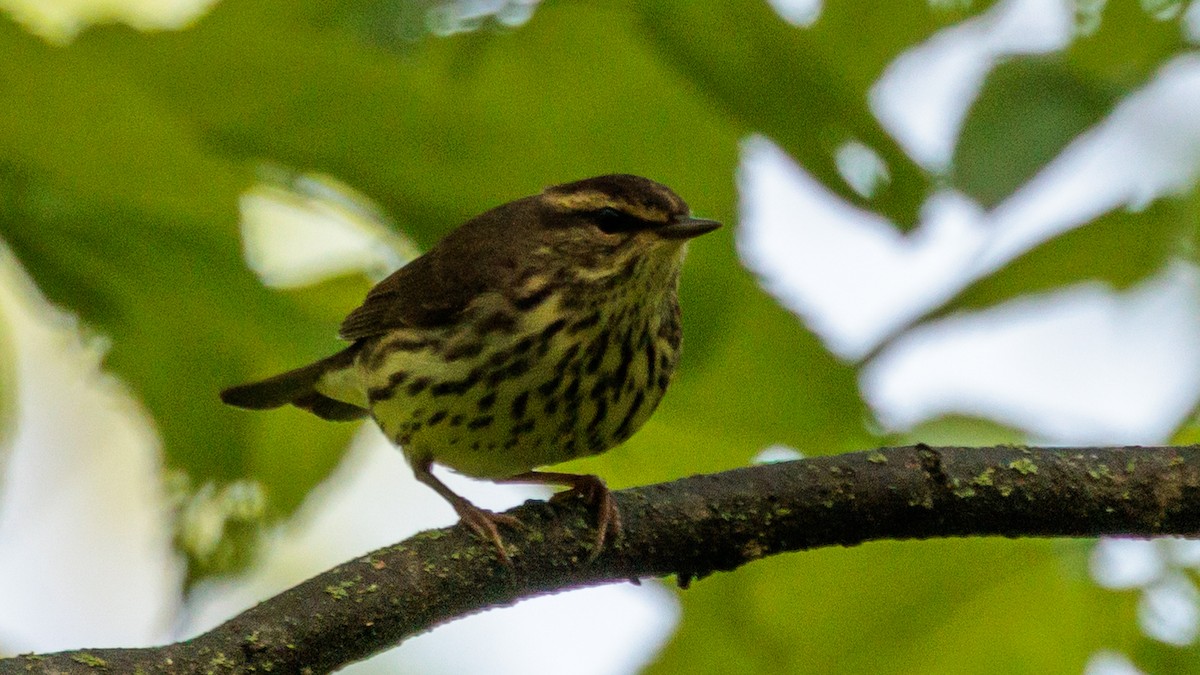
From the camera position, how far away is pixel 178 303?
Result: 9.82 ft

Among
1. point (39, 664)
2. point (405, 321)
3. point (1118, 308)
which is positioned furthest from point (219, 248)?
point (1118, 308)

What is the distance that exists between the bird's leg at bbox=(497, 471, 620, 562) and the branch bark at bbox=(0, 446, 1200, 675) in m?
0.03

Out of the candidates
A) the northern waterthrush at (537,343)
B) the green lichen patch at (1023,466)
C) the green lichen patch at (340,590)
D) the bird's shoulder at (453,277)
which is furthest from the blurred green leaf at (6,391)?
the green lichen patch at (1023,466)

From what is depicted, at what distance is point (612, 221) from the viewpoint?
4.48m

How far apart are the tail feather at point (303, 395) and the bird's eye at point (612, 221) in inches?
35.6

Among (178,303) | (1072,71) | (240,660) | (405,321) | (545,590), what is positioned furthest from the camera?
(405,321)

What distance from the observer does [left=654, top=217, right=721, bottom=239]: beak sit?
11.4ft

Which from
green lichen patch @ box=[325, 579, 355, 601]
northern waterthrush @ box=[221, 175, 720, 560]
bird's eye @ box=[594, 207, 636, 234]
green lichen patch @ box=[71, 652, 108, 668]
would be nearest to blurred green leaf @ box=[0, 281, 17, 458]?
green lichen patch @ box=[71, 652, 108, 668]

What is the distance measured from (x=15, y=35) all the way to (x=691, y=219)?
169 centimetres

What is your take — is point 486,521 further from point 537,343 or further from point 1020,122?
point 1020,122

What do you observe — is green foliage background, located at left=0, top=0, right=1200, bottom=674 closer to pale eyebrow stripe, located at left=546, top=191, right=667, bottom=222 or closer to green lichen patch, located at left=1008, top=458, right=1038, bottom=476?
green lichen patch, located at left=1008, top=458, right=1038, bottom=476

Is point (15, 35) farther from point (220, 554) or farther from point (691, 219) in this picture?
point (691, 219)

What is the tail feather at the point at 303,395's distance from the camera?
4.11m

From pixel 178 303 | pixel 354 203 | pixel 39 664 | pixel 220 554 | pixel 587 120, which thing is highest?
pixel 587 120
